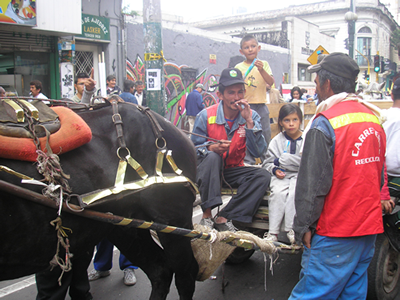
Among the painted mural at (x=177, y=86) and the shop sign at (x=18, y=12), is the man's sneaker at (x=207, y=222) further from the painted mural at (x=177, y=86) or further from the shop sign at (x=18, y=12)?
the painted mural at (x=177, y=86)

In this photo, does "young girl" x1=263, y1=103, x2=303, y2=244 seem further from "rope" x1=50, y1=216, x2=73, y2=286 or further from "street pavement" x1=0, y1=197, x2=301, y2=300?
"rope" x1=50, y1=216, x2=73, y2=286

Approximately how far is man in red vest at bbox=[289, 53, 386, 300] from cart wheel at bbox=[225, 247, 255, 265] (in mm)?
1399

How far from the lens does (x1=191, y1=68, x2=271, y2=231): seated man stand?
314cm

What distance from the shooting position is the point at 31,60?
8750 millimetres

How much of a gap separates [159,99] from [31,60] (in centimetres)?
466

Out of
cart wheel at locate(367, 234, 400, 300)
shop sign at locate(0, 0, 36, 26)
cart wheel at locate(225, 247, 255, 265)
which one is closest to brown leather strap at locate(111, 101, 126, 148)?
cart wheel at locate(225, 247, 255, 265)

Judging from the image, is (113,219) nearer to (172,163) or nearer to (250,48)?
(172,163)

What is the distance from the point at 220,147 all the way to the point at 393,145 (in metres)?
1.62

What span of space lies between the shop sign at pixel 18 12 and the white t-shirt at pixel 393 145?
23.7 ft

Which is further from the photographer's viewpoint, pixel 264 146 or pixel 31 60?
pixel 31 60

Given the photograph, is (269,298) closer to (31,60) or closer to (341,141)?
(341,141)

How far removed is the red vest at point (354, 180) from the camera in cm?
209

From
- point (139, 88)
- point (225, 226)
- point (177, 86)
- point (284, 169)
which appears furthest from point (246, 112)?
→ point (177, 86)

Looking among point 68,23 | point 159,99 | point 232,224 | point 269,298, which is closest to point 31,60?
point 68,23
